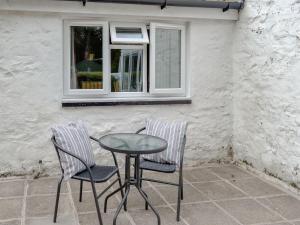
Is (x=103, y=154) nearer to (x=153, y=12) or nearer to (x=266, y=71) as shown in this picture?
(x=153, y=12)

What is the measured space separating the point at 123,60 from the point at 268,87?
2.11m

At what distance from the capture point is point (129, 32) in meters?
5.78

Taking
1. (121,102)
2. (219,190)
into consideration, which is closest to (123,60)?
(121,102)

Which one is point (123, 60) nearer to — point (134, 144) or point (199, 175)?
point (199, 175)

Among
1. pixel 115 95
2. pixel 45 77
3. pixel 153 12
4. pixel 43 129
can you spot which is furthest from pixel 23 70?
pixel 153 12

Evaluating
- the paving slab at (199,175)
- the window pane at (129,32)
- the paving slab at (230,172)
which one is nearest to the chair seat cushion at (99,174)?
the paving slab at (199,175)

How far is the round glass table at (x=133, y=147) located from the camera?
376 cm

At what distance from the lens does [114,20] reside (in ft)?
18.6

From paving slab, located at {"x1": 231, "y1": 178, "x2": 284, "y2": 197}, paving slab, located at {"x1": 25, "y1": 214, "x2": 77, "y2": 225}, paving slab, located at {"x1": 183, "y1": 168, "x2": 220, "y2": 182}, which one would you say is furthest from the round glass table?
paving slab, located at {"x1": 231, "y1": 178, "x2": 284, "y2": 197}

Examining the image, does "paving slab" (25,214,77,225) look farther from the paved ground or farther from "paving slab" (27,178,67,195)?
"paving slab" (27,178,67,195)

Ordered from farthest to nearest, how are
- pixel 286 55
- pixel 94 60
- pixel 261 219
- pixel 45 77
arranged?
pixel 94 60
pixel 45 77
pixel 286 55
pixel 261 219

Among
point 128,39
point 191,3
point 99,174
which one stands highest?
point 191,3

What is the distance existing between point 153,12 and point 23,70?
6.50ft

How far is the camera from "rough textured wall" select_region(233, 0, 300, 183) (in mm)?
4914
